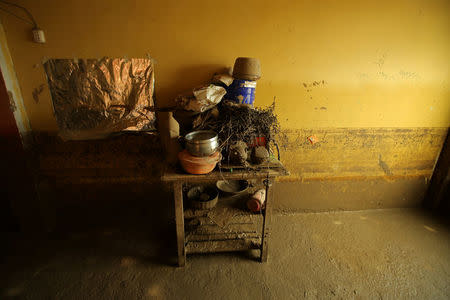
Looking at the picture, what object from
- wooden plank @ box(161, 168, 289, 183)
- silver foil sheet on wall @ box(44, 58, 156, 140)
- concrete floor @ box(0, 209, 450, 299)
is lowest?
concrete floor @ box(0, 209, 450, 299)

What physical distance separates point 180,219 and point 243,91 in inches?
46.1

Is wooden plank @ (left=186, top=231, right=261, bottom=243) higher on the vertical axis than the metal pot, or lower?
lower

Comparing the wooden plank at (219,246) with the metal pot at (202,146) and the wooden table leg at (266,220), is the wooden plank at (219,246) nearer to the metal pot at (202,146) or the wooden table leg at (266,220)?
the wooden table leg at (266,220)

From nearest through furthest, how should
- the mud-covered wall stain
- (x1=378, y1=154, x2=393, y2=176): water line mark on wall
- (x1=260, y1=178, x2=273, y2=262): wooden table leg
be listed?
(x1=260, y1=178, x2=273, y2=262): wooden table leg, the mud-covered wall stain, (x1=378, y1=154, x2=393, y2=176): water line mark on wall

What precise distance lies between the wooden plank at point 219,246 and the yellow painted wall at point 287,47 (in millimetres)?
1270

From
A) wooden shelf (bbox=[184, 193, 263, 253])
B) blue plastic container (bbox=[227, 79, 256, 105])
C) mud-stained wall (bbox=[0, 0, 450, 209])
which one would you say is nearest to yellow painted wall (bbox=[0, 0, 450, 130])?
mud-stained wall (bbox=[0, 0, 450, 209])

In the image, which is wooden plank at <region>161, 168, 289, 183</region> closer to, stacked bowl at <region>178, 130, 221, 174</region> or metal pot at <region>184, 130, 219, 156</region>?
stacked bowl at <region>178, 130, 221, 174</region>

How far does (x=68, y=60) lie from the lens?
1826 millimetres

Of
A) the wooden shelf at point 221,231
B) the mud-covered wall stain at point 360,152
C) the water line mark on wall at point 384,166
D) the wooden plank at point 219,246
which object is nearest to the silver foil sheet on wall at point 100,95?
the wooden shelf at point 221,231

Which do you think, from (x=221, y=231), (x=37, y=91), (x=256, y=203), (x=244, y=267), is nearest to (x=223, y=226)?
(x=221, y=231)

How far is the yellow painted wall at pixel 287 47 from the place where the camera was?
5.85 ft

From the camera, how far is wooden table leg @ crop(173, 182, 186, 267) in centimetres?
160

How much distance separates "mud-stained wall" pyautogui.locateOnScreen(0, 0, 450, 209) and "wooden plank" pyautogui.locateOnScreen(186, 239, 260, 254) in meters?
0.81

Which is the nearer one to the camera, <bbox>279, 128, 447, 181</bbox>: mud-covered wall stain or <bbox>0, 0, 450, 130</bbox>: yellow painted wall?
<bbox>0, 0, 450, 130</bbox>: yellow painted wall
